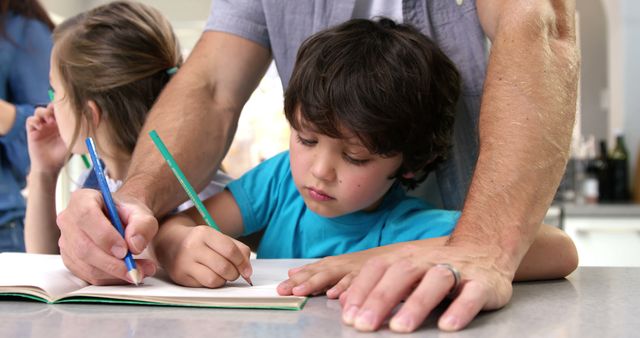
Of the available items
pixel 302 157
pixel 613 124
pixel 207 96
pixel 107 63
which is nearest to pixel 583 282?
pixel 302 157

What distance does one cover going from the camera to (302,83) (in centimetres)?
117

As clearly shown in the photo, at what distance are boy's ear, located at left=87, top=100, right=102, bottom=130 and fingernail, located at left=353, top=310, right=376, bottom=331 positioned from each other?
108cm

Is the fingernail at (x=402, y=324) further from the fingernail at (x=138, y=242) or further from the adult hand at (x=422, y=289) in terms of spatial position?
the fingernail at (x=138, y=242)

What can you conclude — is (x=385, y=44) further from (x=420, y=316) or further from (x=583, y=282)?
(x=420, y=316)

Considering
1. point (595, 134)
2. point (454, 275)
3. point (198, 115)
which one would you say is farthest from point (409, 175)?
point (595, 134)

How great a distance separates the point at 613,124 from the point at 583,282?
10.7ft

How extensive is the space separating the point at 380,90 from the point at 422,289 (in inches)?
20.5

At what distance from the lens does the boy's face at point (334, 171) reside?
1105 mm

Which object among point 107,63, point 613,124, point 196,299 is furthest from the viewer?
point 613,124

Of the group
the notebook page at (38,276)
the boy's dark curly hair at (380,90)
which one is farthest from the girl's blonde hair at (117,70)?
the notebook page at (38,276)

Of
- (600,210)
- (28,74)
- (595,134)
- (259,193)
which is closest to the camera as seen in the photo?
(259,193)

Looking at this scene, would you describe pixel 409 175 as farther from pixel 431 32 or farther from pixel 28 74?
pixel 28 74

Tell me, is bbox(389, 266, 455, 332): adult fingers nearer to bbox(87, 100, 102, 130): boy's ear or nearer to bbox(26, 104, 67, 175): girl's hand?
bbox(87, 100, 102, 130): boy's ear

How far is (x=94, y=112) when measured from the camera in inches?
61.9
